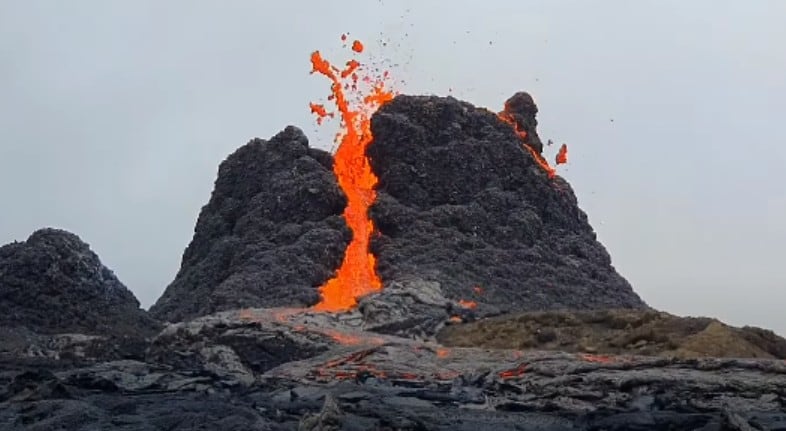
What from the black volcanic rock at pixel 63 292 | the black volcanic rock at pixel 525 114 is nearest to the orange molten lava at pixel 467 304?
the black volcanic rock at pixel 63 292

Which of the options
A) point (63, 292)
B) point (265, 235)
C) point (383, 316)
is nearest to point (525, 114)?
point (265, 235)

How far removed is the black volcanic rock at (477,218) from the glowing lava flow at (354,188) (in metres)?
0.88

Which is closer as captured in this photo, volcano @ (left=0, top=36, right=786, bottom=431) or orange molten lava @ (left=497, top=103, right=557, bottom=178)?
volcano @ (left=0, top=36, right=786, bottom=431)

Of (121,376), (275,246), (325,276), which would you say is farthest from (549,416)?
(275,246)

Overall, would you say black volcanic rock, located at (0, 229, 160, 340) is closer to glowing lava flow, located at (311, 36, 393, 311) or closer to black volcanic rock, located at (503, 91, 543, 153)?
glowing lava flow, located at (311, 36, 393, 311)

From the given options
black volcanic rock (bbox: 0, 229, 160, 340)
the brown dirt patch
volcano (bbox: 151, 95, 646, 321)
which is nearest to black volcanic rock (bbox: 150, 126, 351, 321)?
volcano (bbox: 151, 95, 646, 321)

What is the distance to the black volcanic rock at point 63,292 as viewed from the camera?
151ft

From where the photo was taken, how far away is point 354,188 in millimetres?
67000

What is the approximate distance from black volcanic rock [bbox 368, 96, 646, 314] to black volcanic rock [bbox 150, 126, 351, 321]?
358 cm

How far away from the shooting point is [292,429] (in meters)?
20.5

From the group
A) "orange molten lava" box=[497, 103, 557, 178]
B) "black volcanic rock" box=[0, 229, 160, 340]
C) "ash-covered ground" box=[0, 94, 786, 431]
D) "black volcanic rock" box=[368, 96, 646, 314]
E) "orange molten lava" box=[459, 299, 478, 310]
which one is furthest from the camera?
"orange molten lava" box=[497, 103, 557, 178]

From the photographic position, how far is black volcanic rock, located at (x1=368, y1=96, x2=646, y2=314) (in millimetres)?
57906

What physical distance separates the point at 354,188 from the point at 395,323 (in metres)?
21.1

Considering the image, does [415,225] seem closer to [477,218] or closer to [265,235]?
[477,218]
